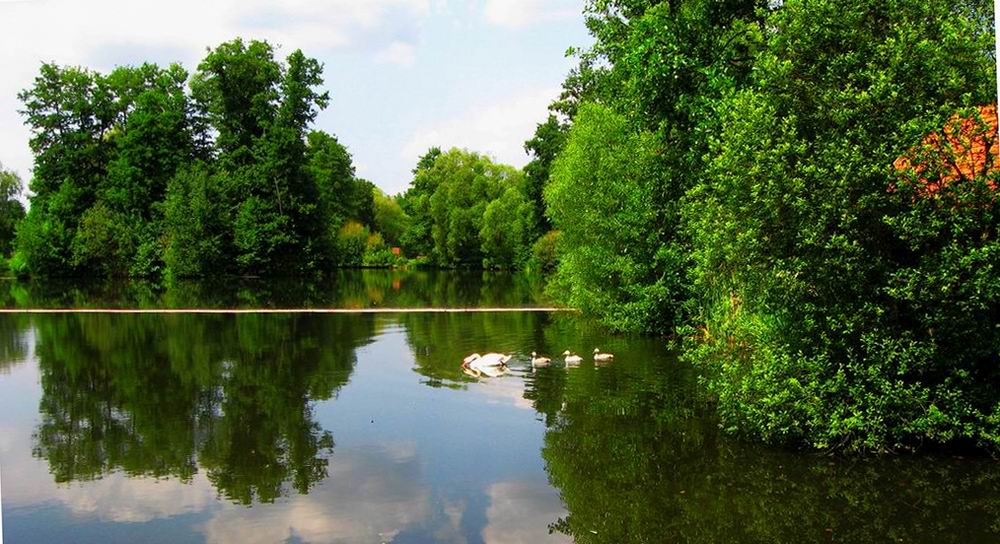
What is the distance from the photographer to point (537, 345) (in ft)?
62.5

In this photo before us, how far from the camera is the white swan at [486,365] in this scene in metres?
15.4

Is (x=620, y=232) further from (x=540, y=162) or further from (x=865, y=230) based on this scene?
(x=540, y=162)

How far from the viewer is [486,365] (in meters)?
15.6

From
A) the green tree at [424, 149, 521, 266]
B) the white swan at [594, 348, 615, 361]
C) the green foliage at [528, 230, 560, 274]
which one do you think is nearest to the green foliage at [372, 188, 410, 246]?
the green tree at [424, 149, 521, 266]

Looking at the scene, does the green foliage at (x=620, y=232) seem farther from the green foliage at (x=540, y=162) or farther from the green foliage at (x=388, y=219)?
the green foliage at (x=388, y=219)

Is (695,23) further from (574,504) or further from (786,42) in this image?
(574,504)

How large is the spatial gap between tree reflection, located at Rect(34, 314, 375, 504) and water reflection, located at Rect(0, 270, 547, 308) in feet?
29.6

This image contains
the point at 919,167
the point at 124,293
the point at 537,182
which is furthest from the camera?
the point at 537,182

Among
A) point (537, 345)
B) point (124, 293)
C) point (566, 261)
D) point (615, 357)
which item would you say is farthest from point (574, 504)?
point (124, 293)

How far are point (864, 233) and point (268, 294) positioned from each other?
33.7m

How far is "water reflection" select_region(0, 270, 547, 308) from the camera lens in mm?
32656

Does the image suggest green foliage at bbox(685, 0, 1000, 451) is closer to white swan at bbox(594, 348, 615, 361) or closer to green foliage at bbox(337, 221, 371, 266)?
white swan at bbox(594, 348, 615, 361)

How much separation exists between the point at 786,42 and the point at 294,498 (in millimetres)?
7457

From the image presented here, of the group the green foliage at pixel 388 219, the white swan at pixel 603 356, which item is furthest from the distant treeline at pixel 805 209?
the green foliage at pixel 388 219
